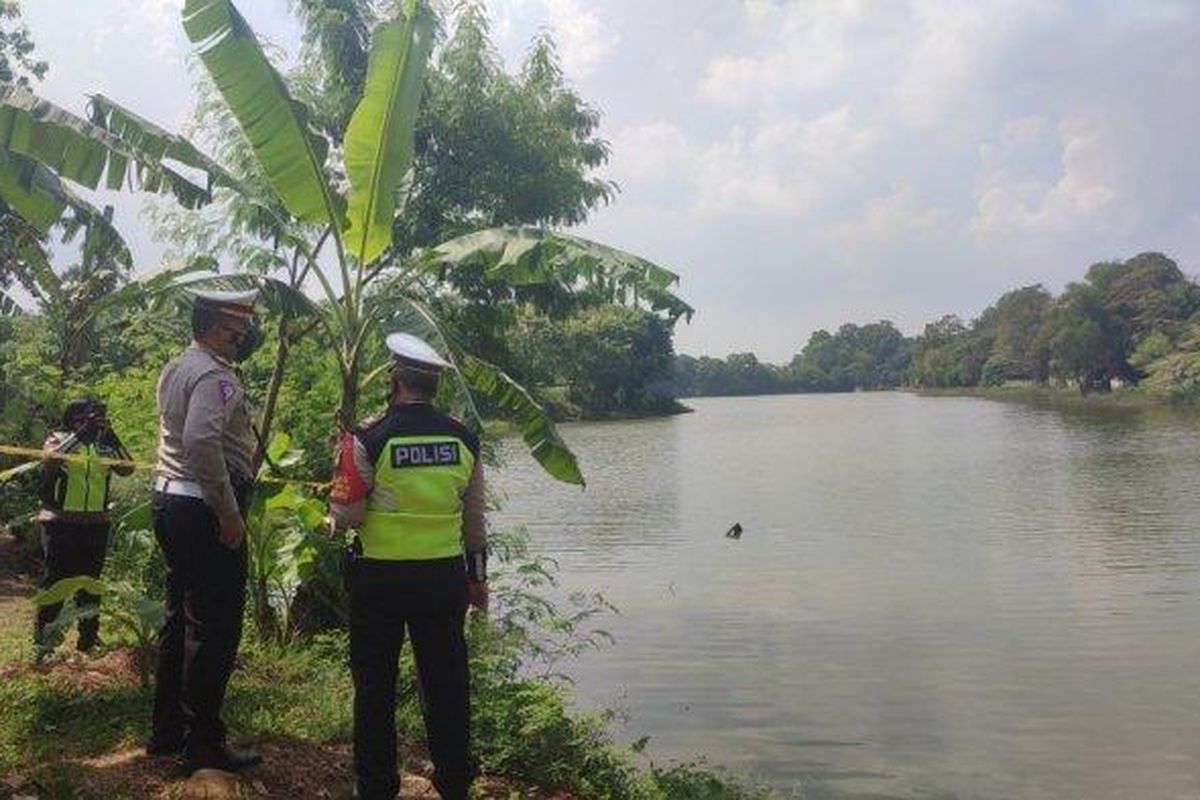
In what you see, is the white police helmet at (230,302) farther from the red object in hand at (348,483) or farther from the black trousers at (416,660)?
the black trousers at (416,660)

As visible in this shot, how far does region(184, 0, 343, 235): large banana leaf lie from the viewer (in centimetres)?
587

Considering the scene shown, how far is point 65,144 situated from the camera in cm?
555

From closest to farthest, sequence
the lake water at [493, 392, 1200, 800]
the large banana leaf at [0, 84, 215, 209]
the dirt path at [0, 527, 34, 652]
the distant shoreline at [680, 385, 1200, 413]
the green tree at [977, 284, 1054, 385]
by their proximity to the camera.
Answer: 1. the large banana leaf at [0, 84, 215, 209]
2. the lake water at [493, 392, 1200, 800]
3. the dirt path at [0, 527, 34, 652]
4. the distant shoreline at [680, 385, 1200, 413]
5. the green tree at [977, 284, 1054, 385]

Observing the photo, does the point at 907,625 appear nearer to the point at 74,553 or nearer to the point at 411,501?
the point at 74,553

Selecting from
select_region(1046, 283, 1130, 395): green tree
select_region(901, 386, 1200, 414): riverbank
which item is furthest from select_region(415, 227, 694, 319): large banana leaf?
select_region(1046, 283, 1130, 395): green tree

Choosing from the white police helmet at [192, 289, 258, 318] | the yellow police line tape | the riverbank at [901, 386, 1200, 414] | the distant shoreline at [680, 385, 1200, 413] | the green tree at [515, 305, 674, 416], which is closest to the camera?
the white police helmet at [192, 289, 258, 318]

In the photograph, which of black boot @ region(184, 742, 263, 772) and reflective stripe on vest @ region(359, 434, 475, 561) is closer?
reflective stripe on vest @ region(359, 434, 475, 561)

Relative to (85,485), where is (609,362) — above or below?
above

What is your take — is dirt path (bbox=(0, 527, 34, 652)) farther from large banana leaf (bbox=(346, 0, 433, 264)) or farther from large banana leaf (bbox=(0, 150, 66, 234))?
large banana leaf (bbox=(346, 0, 433, 264))

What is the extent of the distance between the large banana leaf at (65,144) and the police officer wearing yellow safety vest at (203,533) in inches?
85.6

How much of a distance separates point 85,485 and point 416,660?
3.03 m

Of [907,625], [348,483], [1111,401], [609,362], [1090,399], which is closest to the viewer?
[348,483]

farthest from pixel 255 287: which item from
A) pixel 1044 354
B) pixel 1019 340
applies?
pixel 1019 340

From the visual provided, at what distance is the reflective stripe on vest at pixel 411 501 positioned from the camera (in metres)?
3.73
